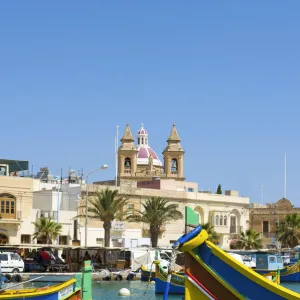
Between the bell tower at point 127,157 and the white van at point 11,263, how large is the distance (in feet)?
190

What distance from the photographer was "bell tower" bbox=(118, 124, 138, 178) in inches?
4154

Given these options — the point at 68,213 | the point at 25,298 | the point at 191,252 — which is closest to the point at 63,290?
the point at 25,298

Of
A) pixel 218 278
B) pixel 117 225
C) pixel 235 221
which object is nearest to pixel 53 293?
pixel 218 278

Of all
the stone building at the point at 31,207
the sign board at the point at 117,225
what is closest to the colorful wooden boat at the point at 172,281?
the stone building at the point at 31,207

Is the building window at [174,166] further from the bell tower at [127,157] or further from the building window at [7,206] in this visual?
the building window at [7,206]

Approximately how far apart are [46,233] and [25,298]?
39189mm

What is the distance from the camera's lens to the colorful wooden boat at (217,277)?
44.2ft

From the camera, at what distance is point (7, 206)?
59.5m

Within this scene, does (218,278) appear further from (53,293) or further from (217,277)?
(53,293)

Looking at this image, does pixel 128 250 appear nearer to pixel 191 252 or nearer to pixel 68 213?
pixel 68 213

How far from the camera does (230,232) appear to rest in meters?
81.1

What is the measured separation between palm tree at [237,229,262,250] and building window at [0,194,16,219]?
25.4 meters

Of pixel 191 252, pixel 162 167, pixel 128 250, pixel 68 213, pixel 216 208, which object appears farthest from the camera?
pixel 162 167

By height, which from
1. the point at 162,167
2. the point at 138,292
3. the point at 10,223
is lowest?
the point at 138,292
